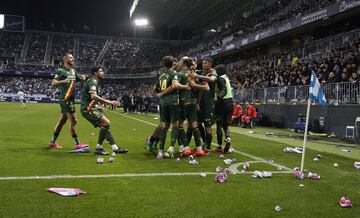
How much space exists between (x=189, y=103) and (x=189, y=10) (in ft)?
143

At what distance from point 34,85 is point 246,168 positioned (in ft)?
230

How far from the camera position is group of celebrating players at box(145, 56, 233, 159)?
28.7ft

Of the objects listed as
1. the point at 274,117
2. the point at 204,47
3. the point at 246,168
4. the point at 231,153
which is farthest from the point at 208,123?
the point at 204,47

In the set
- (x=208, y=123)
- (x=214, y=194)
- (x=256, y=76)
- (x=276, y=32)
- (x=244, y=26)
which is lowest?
(x=214, y=194)

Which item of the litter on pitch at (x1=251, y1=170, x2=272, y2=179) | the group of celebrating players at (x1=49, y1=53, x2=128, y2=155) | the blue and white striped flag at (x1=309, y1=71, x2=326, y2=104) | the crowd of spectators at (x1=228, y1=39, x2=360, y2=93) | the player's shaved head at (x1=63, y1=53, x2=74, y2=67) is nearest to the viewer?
the litter on pitch at (x1=251, y1=170, x2=272, y2=179)

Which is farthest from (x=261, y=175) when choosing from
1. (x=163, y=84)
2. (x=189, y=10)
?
(x=189, y=10)

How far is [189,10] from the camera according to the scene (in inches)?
2003

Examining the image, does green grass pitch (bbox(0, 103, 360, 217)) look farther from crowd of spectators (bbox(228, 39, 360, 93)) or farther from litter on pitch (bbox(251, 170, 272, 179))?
crowd of spectators (bbox(228, 39, 360, 93))

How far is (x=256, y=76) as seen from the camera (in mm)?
31078

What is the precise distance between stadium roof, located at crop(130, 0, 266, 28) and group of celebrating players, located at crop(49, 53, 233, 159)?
36.9 m

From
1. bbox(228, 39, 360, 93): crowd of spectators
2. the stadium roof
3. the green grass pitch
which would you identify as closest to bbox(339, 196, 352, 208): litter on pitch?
the green grass pitch

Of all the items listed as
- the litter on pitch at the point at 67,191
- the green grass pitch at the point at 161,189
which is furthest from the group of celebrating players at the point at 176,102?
the litter on pitch at the point at 67,191

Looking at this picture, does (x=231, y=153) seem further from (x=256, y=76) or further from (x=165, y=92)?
(x=256, y=76)

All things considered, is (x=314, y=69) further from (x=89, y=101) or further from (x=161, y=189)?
(x=161, y=189)
